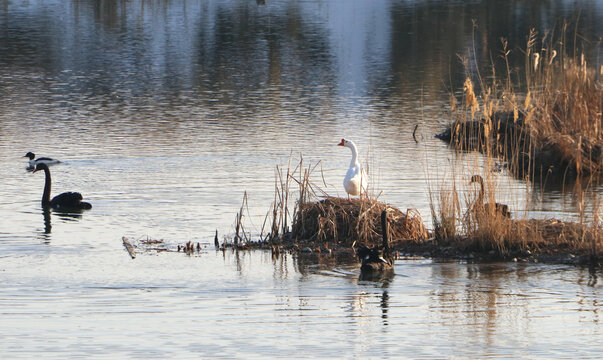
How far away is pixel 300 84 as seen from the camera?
1544 inches

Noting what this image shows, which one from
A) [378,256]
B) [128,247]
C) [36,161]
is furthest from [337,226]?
[36,161]

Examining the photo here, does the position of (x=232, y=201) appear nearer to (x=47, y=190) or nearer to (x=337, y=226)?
(x=47, y=190)

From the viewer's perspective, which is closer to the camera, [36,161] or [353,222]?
[353,222]

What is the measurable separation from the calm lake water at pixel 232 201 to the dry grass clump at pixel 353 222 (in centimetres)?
88

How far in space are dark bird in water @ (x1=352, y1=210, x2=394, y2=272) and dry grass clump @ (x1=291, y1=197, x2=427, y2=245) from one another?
1245mm

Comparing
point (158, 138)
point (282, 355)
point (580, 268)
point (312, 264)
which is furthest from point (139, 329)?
point (158, 138)

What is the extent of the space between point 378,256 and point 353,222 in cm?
191

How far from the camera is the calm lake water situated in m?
11.9

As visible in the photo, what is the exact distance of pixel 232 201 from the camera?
19922 millimetres

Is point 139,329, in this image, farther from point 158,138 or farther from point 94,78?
point 94,78

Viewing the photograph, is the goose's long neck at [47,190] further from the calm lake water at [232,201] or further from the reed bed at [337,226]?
the reed bed at [337,226]

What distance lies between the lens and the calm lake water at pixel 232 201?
11.9 m

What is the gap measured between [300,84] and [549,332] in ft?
91.6

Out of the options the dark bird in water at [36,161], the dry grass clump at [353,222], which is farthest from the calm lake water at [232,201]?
the dry grass clump at [353,222]
